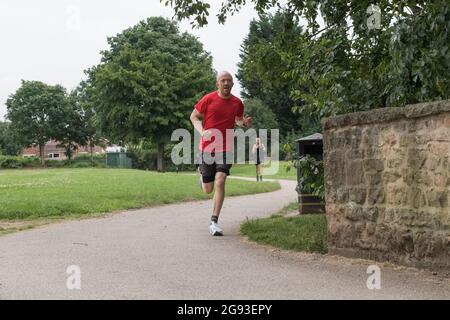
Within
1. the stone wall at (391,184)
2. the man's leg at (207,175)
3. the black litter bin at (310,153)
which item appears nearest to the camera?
the stone wall at (391,184)

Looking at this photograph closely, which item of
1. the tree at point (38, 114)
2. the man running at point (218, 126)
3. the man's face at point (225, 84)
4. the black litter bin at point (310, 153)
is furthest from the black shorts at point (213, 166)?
the tree at point (38, 114)

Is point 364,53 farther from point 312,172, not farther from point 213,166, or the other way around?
point 213,166

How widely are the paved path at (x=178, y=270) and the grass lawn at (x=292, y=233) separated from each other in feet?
0.69

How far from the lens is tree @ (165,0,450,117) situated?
19.1 feet

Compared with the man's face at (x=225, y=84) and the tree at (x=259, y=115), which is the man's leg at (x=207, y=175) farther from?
the tree at (x=259, y=115)

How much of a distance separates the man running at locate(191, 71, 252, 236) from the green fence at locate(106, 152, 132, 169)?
45074 millimetres

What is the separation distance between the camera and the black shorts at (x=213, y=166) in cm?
788

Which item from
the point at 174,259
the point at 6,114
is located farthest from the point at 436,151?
the point at 6,114

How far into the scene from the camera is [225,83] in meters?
7.74

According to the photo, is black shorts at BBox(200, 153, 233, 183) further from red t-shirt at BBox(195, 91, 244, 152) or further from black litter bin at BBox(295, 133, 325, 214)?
black litter bin at BBox(295, 133, 325, 214)

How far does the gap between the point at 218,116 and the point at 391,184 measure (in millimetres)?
2965

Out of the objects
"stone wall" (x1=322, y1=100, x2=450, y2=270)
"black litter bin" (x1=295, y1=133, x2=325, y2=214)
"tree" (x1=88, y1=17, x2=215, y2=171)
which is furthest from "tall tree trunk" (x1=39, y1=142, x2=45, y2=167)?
"stone wall" (x1=322, y1=100, x2=450, y2=270)

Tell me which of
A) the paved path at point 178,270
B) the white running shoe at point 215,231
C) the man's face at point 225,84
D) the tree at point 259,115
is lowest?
the paved path at point 178,270

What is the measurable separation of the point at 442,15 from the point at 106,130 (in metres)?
40.4
